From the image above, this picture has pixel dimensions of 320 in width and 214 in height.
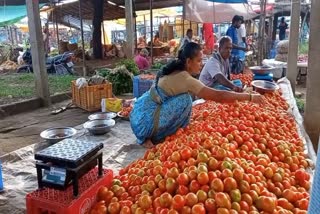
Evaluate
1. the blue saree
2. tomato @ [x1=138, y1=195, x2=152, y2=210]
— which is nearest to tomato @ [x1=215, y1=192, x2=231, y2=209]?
tomato @ [x1=138, y1=195, x2=152, y2=210]

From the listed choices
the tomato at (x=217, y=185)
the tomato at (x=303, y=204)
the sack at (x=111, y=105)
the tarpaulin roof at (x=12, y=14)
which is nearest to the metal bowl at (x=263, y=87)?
the sack at (x=111, y=105)

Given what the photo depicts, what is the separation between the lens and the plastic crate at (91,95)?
21.7ft

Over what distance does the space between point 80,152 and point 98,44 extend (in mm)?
12573

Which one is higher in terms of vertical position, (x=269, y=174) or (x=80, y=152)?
(x=80, y=152)

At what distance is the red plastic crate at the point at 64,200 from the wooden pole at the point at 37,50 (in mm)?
5469

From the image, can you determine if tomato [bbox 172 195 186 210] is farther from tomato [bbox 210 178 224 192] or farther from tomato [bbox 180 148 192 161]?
tomato [bbox 180 148 192 161]

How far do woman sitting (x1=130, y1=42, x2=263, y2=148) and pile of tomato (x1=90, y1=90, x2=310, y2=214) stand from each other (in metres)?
0.59

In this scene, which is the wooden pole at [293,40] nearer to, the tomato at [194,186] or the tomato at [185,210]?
the tomato at [194,186]

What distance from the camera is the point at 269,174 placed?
86.5 inches

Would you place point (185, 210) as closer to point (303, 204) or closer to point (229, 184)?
point (229, 184)

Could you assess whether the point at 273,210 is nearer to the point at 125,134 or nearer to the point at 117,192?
the point at 117,192

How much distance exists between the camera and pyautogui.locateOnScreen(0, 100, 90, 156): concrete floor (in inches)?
190

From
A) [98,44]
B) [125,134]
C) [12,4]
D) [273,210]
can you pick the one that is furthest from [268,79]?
[12,4]

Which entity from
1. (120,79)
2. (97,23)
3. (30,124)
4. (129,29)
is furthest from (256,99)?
(97,23)
